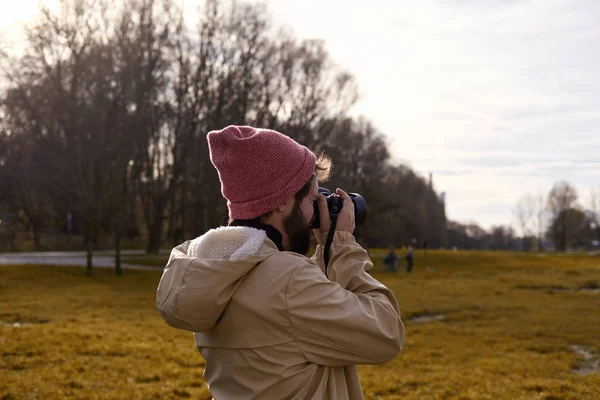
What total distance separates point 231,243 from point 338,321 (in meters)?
0.40

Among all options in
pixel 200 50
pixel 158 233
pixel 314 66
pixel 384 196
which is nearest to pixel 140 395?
pixel 200 50

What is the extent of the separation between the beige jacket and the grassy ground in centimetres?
576

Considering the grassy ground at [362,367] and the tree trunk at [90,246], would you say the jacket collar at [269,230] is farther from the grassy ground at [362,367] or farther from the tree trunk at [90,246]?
the tree trunk at [90,246]

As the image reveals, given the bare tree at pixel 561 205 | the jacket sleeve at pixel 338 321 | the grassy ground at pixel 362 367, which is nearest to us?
the jacket sleeve at pixel 338 321

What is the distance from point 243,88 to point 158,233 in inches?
538

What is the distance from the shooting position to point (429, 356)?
39.1 feet

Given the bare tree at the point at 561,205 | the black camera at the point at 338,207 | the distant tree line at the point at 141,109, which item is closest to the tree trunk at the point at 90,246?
the distant tree line at the point at 141,109

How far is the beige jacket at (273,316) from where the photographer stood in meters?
2.02

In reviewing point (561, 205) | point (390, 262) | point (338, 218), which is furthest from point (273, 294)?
point (561, 205)

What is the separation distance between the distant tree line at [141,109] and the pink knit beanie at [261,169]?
79.6ft

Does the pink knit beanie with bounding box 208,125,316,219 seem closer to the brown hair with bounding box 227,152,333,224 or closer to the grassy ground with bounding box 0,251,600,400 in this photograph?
the brown hair with bounding box 227,152,333,224

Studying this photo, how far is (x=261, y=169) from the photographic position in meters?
Result: 2.17

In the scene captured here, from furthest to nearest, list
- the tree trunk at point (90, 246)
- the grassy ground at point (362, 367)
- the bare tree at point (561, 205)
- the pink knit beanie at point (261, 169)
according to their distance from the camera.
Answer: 1. the bare tree at point (561, 205)
2. the tree trunk at point (90, 246)
3. the grassy ground at point (362, 367)
4. the pink knit beanie at point (261, 169)

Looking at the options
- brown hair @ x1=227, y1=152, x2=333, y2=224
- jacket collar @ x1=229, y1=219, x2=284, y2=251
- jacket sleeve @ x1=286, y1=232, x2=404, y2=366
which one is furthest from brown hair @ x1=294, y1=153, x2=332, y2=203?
jacket sleeve @ x1=286, y1=232, x2=404, y2=366
